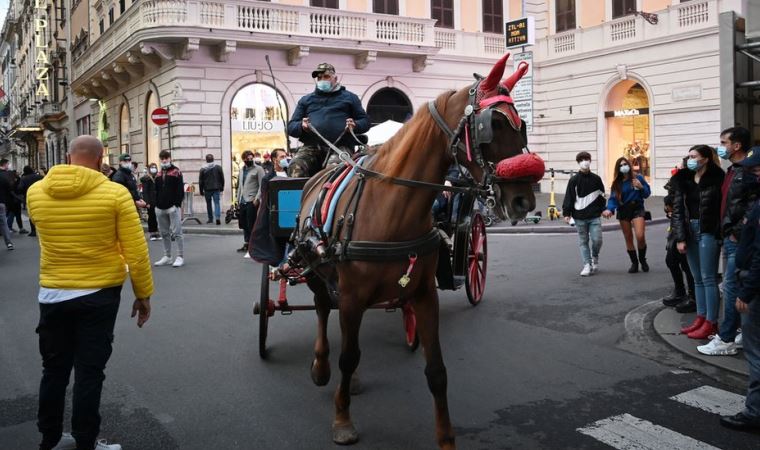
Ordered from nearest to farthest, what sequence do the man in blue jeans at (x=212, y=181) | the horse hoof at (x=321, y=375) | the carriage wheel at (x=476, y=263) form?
1. the horse hoof at (x=321, y=375)
2. the carriage wheel at (x=476, y=263)
3. the man in blue jeans at (x=212, y=181)

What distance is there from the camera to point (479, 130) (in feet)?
10.7

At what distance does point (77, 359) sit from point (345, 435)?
157cm

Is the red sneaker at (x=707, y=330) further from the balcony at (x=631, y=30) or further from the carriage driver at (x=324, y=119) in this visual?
the balcony at (x=631, y=30)

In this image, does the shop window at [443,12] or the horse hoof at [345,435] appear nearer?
the horse hoof at [345,435]

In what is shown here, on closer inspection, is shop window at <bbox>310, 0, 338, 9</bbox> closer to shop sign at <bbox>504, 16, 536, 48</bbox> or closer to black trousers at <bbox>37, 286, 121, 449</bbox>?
shop sign at <bbox>504, 16, 536, 48</bbox>

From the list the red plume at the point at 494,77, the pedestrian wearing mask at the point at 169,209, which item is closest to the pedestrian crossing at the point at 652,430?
the red plume at the point at 494,77

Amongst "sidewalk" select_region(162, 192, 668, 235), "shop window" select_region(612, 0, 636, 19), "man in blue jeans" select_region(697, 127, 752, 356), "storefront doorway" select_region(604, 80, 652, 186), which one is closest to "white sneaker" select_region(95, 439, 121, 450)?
"man in blue jeans" select_region(697, 127, 752, 356)

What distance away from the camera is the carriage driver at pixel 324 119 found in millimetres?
5832

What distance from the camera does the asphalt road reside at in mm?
4164

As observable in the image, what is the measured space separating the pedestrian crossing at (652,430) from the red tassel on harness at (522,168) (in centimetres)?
186

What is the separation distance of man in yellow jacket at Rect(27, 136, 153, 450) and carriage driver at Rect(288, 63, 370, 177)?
2.26 m

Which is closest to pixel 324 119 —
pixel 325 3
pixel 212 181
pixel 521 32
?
pixel 521 32

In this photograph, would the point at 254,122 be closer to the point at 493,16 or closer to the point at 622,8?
the point at 493,16

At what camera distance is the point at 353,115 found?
19.7 feet
